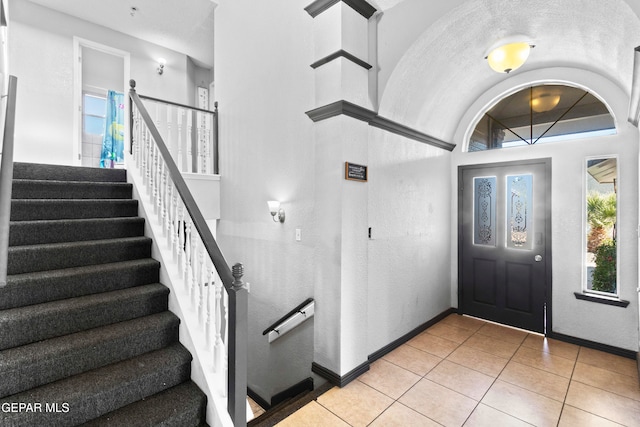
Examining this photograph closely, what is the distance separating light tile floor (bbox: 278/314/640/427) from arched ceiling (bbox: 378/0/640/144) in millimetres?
2515

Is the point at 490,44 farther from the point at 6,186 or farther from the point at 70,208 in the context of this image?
the point at 70,208

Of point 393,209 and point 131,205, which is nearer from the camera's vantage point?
point 131,205

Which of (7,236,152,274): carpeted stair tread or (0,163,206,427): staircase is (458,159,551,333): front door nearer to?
(0,163,206,427): staircase

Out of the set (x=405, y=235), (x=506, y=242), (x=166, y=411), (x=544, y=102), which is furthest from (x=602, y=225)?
(x=166, y=411)

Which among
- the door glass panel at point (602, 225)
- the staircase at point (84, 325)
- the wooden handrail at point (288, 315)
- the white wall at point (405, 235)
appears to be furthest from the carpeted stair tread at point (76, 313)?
the door glass panel at point (602, 225)

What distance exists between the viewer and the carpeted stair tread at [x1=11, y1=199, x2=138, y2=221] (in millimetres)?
2443

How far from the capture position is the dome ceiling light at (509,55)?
9.16 ft

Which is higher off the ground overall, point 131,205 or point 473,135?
point 473,135

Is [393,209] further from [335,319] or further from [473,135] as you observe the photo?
[473,135]

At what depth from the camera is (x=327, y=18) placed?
262cm

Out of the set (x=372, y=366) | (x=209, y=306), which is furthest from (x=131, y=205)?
(x=372, y=366)

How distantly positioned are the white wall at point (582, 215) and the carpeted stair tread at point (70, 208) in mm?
4491

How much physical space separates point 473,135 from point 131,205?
433 cm

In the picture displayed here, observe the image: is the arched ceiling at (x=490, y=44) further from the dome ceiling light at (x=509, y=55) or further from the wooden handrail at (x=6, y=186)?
the wooden handrail at (x=6, y=186)
